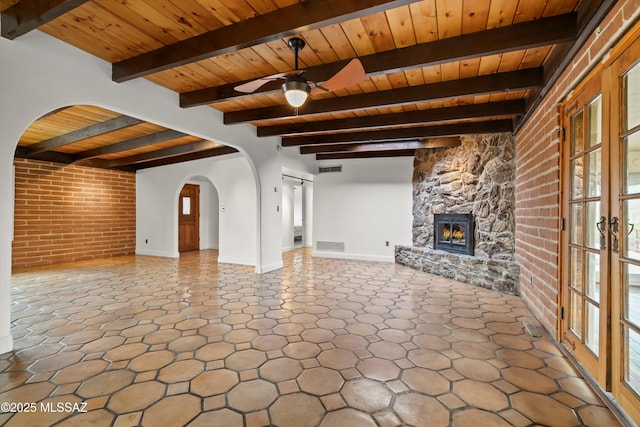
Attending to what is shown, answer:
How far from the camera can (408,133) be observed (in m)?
4.78

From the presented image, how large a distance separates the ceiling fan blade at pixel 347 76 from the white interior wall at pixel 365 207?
4.50m

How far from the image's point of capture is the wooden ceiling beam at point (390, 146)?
17.6 feet

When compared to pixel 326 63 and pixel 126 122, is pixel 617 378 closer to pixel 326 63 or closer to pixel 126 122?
pixel 326 63

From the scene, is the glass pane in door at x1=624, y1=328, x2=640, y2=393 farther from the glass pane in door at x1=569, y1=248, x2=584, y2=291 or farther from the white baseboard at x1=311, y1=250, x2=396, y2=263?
the white baseboard at x1=311, y1=250, x2=396, y2=263

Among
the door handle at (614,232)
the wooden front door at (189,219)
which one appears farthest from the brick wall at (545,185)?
the wooden front door at (189,219)

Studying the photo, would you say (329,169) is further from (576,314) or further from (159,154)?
(576,314)

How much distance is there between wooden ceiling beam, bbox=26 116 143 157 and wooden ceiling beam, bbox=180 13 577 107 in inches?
103

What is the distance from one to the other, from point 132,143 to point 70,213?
115 inches

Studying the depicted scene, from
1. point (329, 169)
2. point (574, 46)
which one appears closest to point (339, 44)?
point (574, 46)

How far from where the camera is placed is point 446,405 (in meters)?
1.72

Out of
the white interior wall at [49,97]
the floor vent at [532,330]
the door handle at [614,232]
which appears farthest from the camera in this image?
the floor vent at [532,330]

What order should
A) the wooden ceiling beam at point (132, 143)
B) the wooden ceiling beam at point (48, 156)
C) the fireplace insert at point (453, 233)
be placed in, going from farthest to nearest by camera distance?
the wooden ceiling beam at point (48, 156), the fireplace insert at point (453, 233), the wooden ceiling beam at point (132, 143)

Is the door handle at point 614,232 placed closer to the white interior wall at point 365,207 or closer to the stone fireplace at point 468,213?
the stone fireplace at point 468,213

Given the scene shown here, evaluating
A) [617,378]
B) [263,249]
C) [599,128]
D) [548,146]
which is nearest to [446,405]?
[617,378]
